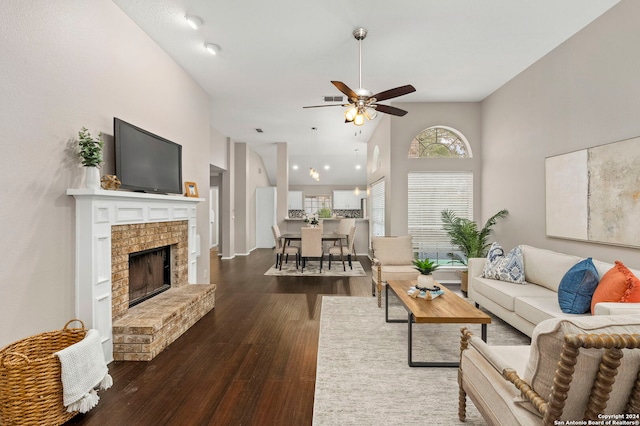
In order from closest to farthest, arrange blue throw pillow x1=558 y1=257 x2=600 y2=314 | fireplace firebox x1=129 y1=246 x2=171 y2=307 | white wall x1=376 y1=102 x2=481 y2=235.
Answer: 1. blue throw pillow x1=558 y1=257 x2=600 y2=314
2. fireplace firebox x1=129 y1=246 x2=171 y2=307
3. white wall x1=376 y1=102 x2=481 y2=235

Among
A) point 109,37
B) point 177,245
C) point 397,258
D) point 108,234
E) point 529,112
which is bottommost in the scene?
point 397,258

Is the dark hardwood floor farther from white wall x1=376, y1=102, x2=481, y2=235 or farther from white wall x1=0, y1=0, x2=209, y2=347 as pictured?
white wall x1=376, y1=102, x2=481, y2=235

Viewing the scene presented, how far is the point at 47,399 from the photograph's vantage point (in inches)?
67.3

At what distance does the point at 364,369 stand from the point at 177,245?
9.04ft

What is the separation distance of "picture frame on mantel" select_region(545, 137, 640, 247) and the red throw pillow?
58cm

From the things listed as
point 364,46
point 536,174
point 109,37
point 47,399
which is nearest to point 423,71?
point 364,46

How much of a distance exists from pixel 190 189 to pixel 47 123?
214 centimetres

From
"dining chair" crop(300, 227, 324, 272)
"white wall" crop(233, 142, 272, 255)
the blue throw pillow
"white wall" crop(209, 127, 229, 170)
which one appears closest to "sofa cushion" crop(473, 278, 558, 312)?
the blue throw pillow

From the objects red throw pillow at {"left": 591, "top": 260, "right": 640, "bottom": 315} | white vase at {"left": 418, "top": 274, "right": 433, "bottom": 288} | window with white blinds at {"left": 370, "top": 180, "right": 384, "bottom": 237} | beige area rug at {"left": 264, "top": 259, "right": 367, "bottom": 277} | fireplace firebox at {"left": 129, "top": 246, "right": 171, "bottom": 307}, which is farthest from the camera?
window with white blinds at {"left": 370, "top": 180, "right": 384, "bottom": 237}

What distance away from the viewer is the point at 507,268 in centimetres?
342

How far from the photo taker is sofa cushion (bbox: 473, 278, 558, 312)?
→ 9.64 ft

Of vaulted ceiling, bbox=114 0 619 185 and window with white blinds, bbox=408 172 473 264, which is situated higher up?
vaulted ceiling, bbox=114 0 619 185

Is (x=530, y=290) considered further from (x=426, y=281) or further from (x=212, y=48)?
(x=212, y=48)

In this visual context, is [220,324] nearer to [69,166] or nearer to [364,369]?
[364,369]
